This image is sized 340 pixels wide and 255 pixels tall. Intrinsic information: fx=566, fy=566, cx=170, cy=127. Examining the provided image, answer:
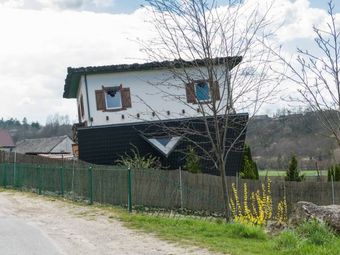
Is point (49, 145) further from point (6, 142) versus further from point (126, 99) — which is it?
point (126, 99)

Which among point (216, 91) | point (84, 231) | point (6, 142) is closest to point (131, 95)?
point (216, 91)

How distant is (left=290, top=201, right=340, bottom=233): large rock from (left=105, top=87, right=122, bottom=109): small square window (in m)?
20.6

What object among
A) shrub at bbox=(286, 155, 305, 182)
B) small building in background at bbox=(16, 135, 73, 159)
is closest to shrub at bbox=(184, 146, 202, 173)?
shrub at bbox=(286, 155, 305, 182)

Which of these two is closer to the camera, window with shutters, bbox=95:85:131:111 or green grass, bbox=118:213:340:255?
green grass, bbox=118:213:340:255

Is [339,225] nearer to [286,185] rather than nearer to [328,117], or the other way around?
[328,117]

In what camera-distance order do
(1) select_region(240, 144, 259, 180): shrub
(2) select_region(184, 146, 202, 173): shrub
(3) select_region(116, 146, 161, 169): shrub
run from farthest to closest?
1. (1) select_region(240, 144, 259, 180): shrub
2. (3) select_region(116, 146, 161, 169): shrub
3. (2) select_region(184, 146, 202, 173): shrub

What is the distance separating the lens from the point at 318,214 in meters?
11.5

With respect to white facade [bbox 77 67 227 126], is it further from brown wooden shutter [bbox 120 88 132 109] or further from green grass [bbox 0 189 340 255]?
green grass [bbox 0 189 340 255]

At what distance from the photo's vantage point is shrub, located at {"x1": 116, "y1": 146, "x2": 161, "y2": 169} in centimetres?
2747

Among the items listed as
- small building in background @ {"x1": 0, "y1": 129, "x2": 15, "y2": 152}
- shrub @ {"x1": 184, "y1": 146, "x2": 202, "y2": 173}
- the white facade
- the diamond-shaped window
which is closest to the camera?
shrub @ {"x1": 184, "y1": 146, "x2": 202, "y2": 173}

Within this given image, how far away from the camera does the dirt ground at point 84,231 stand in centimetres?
1020

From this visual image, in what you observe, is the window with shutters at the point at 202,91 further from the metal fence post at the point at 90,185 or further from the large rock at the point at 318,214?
the metal fence post at the point at 90,185

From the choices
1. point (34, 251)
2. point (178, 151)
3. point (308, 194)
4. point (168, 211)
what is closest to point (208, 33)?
point (34, 251)

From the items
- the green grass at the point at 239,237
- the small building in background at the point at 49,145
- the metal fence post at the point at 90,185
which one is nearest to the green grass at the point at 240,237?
the green grass at the point at 239,237
